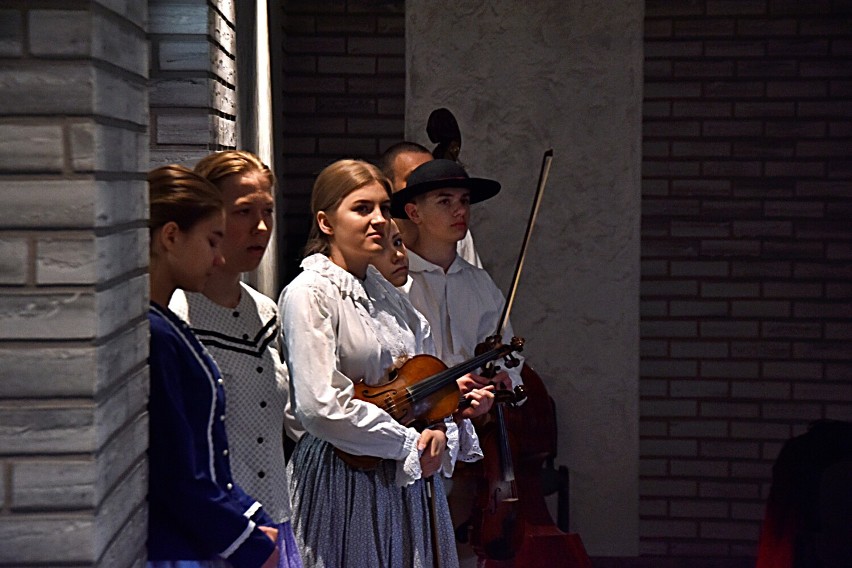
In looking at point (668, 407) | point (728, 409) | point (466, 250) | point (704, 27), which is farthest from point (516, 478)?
point (704, 27)

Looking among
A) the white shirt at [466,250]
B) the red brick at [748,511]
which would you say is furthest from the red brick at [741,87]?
the red brick at [748,511]

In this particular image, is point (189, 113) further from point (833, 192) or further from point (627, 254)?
point (833, 192)

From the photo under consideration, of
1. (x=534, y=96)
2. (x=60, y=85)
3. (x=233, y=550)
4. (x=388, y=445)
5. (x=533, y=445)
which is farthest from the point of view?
(x=534, y=96)

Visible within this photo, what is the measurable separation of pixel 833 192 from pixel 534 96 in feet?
4.18

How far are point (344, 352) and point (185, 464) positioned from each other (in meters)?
A: 0.86

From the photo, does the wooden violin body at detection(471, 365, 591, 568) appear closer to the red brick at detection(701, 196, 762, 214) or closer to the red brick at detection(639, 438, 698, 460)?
the red brick at detection(639, 438, 698, 460)

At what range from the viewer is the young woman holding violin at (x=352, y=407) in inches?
106

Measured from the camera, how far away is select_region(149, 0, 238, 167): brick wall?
335 centimetres

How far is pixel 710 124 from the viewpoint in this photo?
211 inches

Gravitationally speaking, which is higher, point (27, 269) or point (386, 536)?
point (27, 269)

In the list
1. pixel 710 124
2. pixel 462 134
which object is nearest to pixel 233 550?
pixel 462 134

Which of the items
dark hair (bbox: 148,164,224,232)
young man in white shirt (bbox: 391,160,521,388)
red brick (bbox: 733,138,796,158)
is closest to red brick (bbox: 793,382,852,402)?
red brick (bbox: 733,138,796,158)

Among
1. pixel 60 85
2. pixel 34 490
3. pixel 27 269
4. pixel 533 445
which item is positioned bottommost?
pixel 533 445

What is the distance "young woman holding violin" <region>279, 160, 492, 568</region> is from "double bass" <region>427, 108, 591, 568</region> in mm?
572
